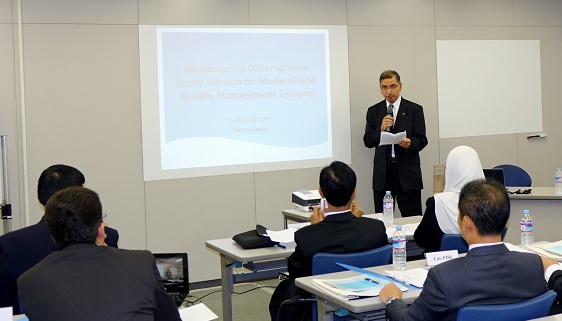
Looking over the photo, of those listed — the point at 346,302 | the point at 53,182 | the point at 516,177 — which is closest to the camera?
the point at 346,302

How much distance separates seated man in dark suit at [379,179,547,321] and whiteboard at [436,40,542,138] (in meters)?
5.06

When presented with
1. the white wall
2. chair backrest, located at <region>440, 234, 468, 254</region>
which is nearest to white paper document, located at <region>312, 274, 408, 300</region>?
chair backrest, located at <region>440, 234, 468, 254</region>

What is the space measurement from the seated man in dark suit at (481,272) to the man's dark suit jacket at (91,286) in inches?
40.1

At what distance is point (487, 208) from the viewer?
2590mm

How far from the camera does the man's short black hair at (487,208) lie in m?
2.58

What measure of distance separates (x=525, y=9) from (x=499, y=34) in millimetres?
504

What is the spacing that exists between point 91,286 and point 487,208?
59.4 inches

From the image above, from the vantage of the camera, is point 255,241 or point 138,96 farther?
point 138,96

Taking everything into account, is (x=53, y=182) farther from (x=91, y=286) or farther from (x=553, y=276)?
(x=553, y=276)

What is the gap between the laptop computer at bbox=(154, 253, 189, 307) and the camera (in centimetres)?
336

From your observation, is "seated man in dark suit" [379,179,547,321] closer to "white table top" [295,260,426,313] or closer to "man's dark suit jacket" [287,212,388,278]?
"white table top" [295,260,426,313]

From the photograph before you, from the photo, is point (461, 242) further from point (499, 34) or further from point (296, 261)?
point (499, 34)

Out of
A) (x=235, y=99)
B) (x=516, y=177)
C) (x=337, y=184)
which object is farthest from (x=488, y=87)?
(x=337, y=184)

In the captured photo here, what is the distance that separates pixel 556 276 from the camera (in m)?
2.96
